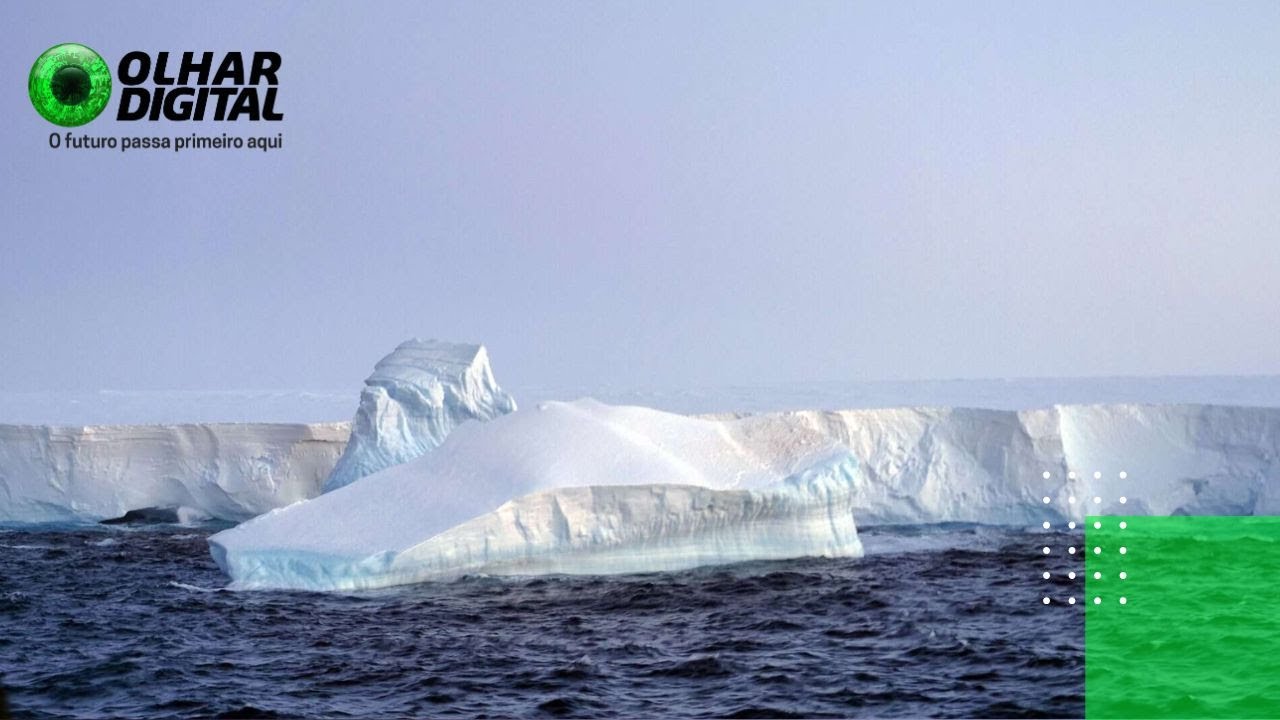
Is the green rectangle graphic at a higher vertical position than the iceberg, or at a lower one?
lower

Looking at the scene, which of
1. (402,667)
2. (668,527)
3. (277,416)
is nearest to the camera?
(402,667)

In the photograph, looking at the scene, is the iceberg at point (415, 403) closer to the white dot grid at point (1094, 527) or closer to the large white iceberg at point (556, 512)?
the large white iceberg at point (556, 512)

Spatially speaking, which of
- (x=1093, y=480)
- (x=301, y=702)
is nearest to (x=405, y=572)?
(x=301, y=702)

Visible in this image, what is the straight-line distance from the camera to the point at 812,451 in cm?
1505

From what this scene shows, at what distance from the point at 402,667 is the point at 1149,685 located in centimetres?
527

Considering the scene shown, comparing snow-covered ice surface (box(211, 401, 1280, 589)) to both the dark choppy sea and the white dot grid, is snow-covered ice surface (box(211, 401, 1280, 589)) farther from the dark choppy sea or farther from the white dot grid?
the white dot grid

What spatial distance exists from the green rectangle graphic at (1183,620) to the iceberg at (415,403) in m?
8.27

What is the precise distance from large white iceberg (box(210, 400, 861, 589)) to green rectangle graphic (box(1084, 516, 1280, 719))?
3.26 metres

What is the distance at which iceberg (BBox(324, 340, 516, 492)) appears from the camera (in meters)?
17.8

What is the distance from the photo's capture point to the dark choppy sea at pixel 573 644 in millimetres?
8898

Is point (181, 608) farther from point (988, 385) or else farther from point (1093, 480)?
point (988, 385)

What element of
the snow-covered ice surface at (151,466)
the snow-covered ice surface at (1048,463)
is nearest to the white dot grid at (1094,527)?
the snow-covered ice surface at (1048,463)

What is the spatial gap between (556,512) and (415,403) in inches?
201

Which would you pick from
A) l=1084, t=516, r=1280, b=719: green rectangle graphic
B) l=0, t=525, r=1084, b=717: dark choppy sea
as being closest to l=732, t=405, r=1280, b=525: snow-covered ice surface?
l=1084, t=516, r=1280, b=719: green rectangle graphic
